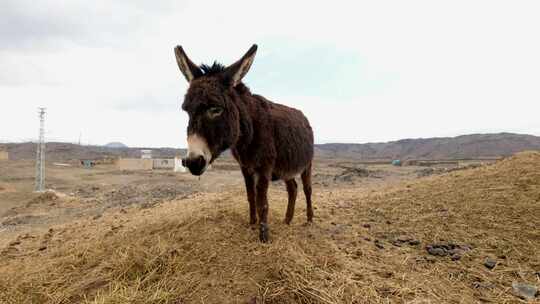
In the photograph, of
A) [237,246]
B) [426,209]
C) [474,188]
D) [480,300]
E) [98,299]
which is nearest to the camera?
[98,299]

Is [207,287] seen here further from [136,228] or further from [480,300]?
[480,300]

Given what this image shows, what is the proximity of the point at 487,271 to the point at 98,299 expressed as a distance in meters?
4.96

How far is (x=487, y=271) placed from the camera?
12.8 feet

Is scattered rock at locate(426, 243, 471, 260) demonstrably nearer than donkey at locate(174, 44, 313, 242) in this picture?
No

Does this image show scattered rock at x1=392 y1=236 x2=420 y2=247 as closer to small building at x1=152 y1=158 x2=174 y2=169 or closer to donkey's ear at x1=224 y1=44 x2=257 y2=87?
donkey's ear at x1=224 y1=44 x2=257 y2=87

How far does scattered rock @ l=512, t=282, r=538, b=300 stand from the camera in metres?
3.30

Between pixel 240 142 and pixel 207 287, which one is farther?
pixel 240 142

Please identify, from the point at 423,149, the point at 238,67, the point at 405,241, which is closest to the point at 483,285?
the point at 405,241

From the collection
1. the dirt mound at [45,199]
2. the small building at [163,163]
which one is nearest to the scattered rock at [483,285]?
the dirt mound at [45,199]

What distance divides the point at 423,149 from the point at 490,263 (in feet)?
428

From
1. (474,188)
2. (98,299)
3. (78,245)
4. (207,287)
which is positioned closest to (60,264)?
(78,245)

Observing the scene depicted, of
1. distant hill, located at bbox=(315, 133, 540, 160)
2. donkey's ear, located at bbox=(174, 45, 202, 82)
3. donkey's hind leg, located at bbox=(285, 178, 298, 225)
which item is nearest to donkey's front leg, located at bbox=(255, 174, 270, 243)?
donkey's hind leg, located at bbox=(285, 178, 298, 225)

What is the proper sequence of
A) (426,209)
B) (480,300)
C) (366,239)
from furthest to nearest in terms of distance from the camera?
1. (426,209)
2. (366,239)
3. (480,300)

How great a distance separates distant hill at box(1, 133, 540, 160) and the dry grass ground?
77.9 metres
